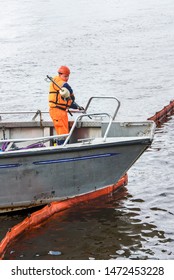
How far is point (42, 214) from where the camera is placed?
12133 millimetres

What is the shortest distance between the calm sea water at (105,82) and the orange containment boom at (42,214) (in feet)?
0.47

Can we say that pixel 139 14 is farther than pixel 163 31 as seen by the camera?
Yes

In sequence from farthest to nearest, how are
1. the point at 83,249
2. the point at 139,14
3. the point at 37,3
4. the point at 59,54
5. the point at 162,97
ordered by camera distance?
the point at 37,3
the point at 139,14
the point at 59,54
the point at 162,97
the point at 83,249

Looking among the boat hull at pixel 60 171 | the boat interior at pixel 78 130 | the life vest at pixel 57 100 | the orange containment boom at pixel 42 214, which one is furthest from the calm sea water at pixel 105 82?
the life vest at pixel 57 100

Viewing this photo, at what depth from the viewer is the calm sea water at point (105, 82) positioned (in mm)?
11664

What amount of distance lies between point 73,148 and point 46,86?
16.4 metres

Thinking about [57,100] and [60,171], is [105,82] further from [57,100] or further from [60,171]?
[60,171]

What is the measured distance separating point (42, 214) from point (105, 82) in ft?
53.2

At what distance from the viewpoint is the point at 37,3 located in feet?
188

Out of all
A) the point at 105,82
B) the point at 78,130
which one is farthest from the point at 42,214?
the point at 105,82

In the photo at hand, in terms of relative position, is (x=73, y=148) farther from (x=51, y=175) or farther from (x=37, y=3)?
(x=37, y=3)

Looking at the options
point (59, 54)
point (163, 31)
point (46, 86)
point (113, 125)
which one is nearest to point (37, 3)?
point (163, 31)

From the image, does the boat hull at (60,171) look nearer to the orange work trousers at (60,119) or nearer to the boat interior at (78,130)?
the boat interior at (78,130)
